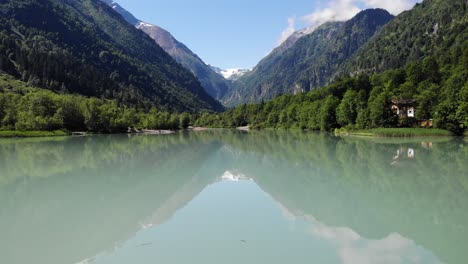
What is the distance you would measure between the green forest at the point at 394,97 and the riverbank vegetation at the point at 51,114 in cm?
6005

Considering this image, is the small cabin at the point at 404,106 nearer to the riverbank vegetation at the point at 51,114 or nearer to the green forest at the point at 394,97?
the green forest at the point at 394,97

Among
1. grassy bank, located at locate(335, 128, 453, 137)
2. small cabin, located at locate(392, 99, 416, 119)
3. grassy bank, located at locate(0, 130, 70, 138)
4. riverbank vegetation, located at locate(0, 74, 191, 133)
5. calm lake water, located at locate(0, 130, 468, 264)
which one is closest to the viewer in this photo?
calm lake water, located at locate(0, 130, 468, 264)

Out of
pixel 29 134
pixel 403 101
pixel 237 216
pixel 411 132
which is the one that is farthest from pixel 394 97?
pixel 237 216

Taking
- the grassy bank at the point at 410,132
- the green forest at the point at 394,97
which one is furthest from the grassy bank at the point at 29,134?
the grassy bank at the point at 410,132

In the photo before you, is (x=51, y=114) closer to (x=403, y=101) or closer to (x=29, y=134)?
(x=29, y=134)

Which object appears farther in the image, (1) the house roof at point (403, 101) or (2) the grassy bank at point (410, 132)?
(1) the house roof at point (403, 101)

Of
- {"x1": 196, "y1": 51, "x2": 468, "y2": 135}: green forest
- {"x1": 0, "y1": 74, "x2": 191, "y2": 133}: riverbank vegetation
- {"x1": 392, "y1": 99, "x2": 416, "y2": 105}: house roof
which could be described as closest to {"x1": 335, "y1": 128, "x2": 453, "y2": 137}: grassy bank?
{"x1": 196, "y1": 51, "x2": 468, "y2": 135}: green forest

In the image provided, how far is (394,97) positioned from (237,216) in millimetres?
89138

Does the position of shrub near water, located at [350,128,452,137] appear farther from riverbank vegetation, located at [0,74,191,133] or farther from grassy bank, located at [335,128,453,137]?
riverbank vegetation, located at [0,74,191,133]

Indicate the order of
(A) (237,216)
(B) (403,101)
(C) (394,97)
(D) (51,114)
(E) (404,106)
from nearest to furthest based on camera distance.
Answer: (A) (237,216) → (E) (404,106) → (B) (403,101) → (C) (394,97) → (D) (51,114)

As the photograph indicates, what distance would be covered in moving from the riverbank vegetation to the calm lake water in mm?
68611

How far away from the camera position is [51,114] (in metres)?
104

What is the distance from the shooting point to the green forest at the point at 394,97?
247 ft

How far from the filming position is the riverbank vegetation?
9191 cm
